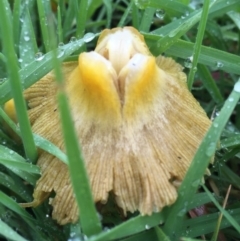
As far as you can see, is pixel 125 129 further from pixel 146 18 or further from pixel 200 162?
pixel 146 18

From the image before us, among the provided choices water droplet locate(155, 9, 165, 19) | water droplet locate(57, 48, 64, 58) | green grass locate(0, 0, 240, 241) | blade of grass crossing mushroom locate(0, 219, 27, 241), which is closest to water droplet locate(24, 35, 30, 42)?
green grass locate(0, 0, 240, 241)

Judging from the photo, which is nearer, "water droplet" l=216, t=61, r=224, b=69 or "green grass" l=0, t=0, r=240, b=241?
"green grass" l=0, t=0, r=240, b=241

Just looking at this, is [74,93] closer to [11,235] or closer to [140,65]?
[140,65]

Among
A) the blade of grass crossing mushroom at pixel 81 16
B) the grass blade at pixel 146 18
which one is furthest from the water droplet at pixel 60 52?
the grass blade at pixel 146 18

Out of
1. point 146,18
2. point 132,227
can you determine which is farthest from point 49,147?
point 146,18

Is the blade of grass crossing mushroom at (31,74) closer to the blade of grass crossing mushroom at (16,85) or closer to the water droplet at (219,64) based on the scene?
the blade of grass crossing mushroom at (16,85)

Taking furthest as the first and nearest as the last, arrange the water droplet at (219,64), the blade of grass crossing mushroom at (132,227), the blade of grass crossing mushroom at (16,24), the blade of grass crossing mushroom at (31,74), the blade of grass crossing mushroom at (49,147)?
1. the blade of grass crossing mushroom at (16,24)
2. the water droplet at (219,64)
3. the blade of grass crossing mushroom at (31,74)
4. the blade of grass crossing mushroom at (49,147)
5. the blade of grass crossing mushroom at (132,227)

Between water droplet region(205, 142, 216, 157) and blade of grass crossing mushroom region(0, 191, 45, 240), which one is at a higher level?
water droplet region(205, 142, 216, 157)

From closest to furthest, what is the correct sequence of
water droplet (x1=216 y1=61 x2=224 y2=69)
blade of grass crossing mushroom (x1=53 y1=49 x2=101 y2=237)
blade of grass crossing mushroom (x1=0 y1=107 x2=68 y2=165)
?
blade of grass crossing mushroom (x1=53 y1=49 x2=101 y2=237) < blade of grass crossing mushroom (x1=0 y1=107 x2=68 y2=165) < water droplet (x1=216 y1=61 x2=224 y2=69)

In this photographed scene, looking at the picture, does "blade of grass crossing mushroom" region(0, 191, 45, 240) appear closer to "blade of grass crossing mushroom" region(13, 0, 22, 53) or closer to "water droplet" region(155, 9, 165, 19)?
"blade of grass crossing mushroom" region(13, 0, 22, 53)
